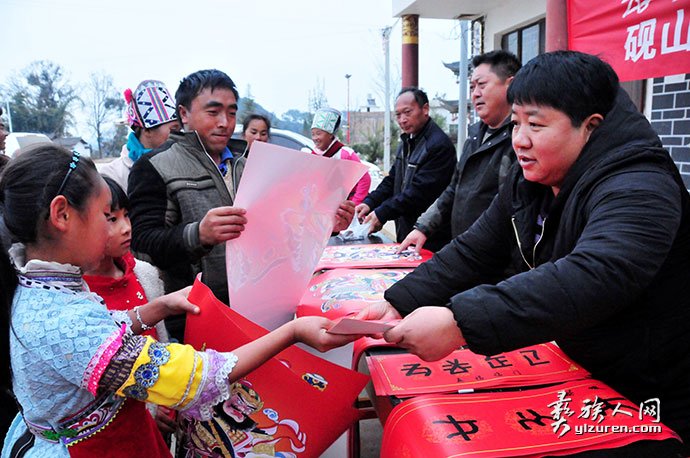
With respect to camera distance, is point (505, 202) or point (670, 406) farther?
point (505, 202)

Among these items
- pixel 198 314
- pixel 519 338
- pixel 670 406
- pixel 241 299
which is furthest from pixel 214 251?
pixel 670 406

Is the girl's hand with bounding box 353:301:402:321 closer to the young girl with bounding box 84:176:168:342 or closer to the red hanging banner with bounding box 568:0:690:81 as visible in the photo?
the young girl with bounding box 84:176:168:342

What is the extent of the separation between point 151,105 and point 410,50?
7127 millimetres

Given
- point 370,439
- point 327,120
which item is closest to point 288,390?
point 370,439

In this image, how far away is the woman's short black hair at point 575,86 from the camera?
1125 mm

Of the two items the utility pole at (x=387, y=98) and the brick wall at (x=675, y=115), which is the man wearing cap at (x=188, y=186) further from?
the utility pole at (x=387, y=98)

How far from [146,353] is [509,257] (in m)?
1.09

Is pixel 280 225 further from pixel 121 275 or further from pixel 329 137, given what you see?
pixel 329 137

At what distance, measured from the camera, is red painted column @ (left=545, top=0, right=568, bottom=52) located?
12.6 feet

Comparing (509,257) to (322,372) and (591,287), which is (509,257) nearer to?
(591,287)

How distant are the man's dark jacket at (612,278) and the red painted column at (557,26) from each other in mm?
3026

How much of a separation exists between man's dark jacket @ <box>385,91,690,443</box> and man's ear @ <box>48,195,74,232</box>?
30.5 inches

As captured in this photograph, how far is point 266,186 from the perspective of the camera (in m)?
1.33

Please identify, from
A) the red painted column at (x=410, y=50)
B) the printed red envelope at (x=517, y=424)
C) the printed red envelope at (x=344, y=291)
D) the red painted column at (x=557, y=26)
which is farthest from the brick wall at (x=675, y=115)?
the red painted column at (x=410, y=50)
